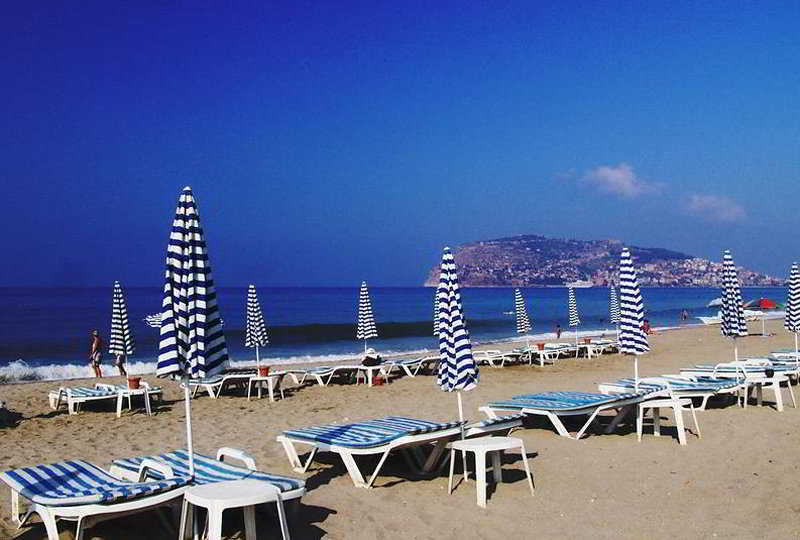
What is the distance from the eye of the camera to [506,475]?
7.26 metres

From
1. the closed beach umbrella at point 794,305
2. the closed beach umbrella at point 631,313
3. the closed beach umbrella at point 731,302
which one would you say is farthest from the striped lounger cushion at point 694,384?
the closed beach umbrella at point 794,305

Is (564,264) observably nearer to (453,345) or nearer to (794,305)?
(794,305)

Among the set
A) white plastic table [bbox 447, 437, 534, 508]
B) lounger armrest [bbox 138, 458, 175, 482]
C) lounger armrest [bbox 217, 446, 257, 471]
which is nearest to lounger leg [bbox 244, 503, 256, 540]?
lounger armrest [bbox 217, 446, 257, 471]

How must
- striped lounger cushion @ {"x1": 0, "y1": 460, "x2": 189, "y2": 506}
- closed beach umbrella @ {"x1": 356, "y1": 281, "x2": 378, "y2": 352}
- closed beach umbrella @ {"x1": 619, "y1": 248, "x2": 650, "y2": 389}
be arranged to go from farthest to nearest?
closed beach umbrella @ {"x1": 356, "y1": 281, "x2": 378, "y2": 352}, closed beach umbrella @ {"x1": 619, "y1": 248, "x2": 650, "y2": 389}, striped lounger cushion @ {"x1": 0, "y1": 460, "x2": 189, "y2": 506}

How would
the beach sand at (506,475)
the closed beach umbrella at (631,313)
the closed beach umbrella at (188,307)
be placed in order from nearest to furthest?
the closed beach umbrella at (188,307)
the beach sand at (506,475)
the closed beach umbrella at (631,313)

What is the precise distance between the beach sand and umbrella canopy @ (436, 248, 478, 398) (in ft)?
3.41

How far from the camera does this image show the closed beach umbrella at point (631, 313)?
354 inches

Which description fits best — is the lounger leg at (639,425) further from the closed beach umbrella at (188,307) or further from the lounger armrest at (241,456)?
the closed beach umbrella at (188,307)

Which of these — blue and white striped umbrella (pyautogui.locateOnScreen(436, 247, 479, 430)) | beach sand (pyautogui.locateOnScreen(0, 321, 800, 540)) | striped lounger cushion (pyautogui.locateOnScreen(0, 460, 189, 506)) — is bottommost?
beach sand (pyautogui.locateOnScreen(0, 321, 800, 540))

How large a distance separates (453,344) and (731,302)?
8.25m

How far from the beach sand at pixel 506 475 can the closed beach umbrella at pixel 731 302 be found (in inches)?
57.7

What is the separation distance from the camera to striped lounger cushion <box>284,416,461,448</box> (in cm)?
671

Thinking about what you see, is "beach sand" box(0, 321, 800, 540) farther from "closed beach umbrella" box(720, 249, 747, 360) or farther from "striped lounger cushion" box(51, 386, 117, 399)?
"closed beach umbrella" box(720, 249, 747, 360)

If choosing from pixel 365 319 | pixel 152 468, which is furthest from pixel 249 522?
pixel 365 319
